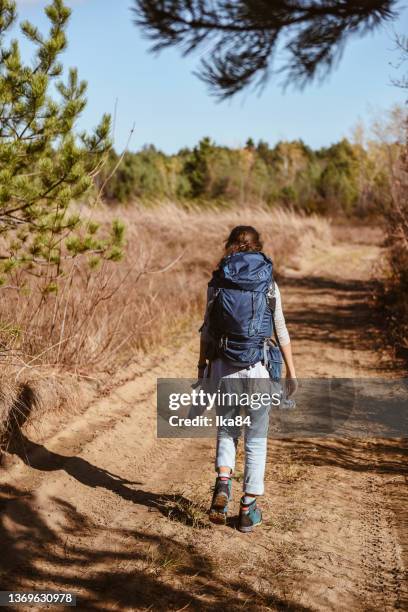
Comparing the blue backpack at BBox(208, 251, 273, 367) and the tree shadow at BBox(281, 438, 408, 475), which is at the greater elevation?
the blue backpack at BBox(208, 251, 273, 367)

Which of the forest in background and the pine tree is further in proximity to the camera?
the forest in background

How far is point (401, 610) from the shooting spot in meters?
2.91

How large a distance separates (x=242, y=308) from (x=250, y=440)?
28.8 inches

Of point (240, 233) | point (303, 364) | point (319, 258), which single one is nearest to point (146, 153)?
point (319, 258)

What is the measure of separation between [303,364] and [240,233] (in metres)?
4.17

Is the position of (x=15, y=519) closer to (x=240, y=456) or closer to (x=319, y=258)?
(x=240, y=456)

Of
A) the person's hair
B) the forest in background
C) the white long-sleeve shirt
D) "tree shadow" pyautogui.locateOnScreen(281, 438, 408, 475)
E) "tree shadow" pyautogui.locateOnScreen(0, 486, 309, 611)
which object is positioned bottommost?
"tree shadow" pyautogui.locateOnScreen(0, 486, 309, 611)

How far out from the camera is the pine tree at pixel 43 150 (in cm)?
444

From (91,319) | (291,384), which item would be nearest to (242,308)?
(291,384)

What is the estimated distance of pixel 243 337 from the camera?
3.51 metres

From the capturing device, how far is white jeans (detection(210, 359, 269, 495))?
3602mm

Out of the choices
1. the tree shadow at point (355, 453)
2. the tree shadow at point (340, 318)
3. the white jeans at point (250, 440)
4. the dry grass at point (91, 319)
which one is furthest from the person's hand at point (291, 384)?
the tree shadow at point (340, 318)

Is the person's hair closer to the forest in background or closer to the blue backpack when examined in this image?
the blue backpack

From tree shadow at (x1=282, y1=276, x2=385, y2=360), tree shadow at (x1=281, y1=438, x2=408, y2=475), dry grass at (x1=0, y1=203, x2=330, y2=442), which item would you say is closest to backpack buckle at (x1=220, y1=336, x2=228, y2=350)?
tree shadow at (x1=281, y1=438, x2=408, y2=475)
